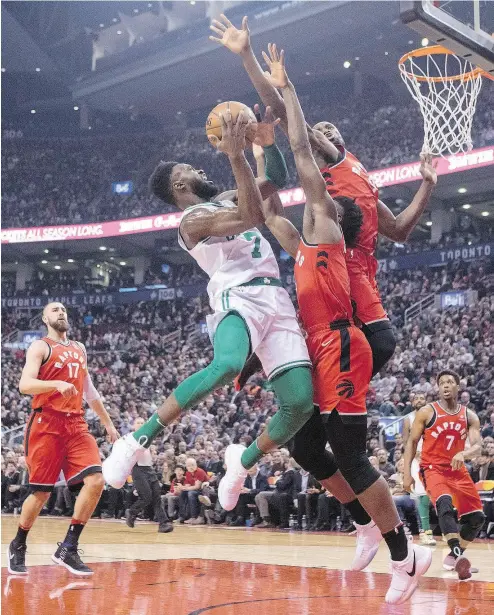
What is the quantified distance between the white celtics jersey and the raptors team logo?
31.8 inches

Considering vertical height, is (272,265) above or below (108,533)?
above

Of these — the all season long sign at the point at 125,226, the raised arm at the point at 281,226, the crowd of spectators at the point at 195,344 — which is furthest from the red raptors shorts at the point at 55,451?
the all season long sign at the point at 125,226

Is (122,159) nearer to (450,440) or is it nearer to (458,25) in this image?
(450,440)

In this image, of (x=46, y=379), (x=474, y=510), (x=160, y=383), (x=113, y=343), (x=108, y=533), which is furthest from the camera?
(x=113, y=343)

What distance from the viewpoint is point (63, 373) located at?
6746mm

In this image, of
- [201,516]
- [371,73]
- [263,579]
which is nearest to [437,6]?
[263,579]

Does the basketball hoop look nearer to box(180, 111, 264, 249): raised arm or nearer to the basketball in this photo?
the basketball

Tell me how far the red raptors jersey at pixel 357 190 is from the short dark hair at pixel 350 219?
0.21 feet

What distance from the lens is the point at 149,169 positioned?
114 ft

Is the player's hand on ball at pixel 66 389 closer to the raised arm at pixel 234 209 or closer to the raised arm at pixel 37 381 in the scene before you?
the raised arm at pixel 37 381

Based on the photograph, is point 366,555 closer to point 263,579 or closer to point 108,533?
point 263,579

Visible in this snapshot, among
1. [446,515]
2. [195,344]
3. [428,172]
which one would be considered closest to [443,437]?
[446,515]

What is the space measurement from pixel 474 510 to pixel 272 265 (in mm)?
3470

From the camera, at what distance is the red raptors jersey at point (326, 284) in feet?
15.5
